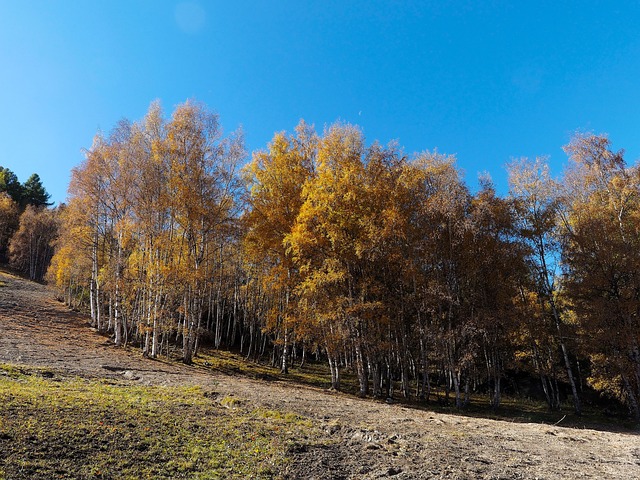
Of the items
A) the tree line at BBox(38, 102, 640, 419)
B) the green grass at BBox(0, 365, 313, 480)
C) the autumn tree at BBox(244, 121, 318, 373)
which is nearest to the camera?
the green grass at BBox(0, 365, 313, 480)

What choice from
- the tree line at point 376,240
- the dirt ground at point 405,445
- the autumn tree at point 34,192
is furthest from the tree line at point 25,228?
the dirt ground at point 405,445

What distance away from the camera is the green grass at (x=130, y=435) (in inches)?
216

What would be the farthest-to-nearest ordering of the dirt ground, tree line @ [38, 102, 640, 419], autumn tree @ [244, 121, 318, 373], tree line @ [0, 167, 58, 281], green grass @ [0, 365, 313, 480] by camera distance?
tree line @ [0, 167, 58, 281] → autumn tree @ [244, 121, 318, 373] → tree line @ [38, 102, 640, 419] → the dirt ground → green grass @ [0, 365, 313, 480]

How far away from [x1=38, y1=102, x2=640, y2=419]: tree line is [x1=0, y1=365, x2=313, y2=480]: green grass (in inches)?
357

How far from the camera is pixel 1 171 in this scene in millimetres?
73625

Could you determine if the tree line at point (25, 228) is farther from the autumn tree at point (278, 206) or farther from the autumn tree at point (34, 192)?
the autumn tree at point (278, 206)

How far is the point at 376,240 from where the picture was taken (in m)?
17.5

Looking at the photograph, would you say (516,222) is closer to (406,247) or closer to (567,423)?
(406,247)

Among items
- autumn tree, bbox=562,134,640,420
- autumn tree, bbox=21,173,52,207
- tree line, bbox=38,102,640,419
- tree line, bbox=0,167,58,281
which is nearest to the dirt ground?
tree line, bbox=38,102,640,419

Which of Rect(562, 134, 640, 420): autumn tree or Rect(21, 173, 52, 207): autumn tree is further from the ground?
Rect(21, 173, 52, 207): autumn tree

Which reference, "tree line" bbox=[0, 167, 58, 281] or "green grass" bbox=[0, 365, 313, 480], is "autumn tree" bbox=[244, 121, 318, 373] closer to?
"green grass" bbox=[0, 365, 313, 480]

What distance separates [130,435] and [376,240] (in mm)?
12886

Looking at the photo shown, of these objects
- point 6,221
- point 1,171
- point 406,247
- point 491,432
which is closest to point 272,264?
point 406,247

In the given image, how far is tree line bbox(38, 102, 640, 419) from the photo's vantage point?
60.1ft
